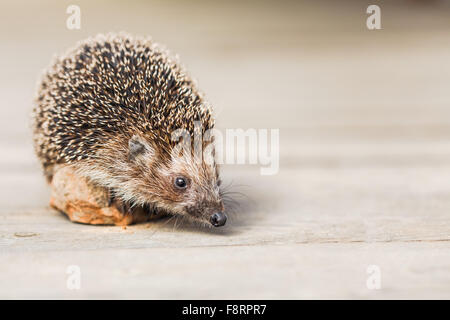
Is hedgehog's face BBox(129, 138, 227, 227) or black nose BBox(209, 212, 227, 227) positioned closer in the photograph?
black nose BBox(209, 212, 227, 227)

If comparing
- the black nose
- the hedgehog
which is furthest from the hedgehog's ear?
the black nose

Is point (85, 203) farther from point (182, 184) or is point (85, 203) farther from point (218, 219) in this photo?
point (218, 219)

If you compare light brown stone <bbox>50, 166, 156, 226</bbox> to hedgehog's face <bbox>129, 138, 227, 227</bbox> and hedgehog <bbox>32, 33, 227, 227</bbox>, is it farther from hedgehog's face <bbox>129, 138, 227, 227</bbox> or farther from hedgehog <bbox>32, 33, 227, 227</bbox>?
hedgehog's face <bbox>129, 138, 227, 227</bbox>

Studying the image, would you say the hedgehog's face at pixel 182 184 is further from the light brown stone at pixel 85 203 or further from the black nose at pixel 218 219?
the light brown stone at pixel 85 203

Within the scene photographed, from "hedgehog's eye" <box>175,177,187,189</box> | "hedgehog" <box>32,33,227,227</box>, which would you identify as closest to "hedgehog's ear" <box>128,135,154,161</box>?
"hedgehog" <box>32,33,227,227</box>

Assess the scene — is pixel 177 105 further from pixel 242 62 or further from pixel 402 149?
pixel 242 62

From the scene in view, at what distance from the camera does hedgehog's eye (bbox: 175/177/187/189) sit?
3559mm

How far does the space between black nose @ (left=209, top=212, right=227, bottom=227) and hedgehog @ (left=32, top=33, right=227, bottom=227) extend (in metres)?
0.02

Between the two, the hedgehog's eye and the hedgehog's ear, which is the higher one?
the hedgehog's ear

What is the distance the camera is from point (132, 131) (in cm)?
358

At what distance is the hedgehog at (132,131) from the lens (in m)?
3.52

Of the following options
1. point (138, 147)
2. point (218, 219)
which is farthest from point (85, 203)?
point (218, 219)

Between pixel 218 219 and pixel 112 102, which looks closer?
pixel 218 219

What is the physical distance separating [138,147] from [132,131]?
10 cm
